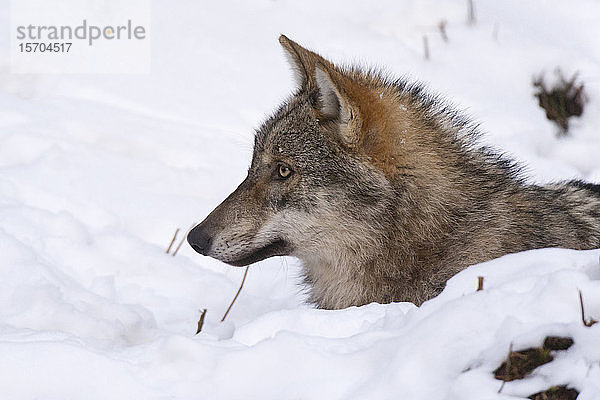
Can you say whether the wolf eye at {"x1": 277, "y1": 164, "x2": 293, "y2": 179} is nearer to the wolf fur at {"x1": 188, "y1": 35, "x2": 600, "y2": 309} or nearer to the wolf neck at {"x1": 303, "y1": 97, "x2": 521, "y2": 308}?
the wolf fur at {"x1": 188, "y1": 35, "x2": 600, "y2": 309}

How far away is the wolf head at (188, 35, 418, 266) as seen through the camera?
430 centimetres

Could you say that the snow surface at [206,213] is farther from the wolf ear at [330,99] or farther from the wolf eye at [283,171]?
the wolf ear at [330,99]

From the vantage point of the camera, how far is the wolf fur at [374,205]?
4.27m

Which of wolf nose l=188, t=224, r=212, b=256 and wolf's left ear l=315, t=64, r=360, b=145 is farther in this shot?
wolf nose l=188, t=224, r=212, b=256

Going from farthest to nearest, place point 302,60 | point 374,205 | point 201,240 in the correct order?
1. point 302,60
2. point 201,240
3. point 374,205

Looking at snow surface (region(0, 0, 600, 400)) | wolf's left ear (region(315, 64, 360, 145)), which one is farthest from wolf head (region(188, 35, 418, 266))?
snow surface (region(0, 0, 600, 400))

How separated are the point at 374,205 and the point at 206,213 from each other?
1.87 meters

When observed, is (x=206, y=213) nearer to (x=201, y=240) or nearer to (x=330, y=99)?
(x=201, y=240)

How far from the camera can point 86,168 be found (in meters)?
6.16

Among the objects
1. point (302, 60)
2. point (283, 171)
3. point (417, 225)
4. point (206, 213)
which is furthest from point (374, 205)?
point (206, 213)

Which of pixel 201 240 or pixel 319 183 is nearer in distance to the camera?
pixel 319 183

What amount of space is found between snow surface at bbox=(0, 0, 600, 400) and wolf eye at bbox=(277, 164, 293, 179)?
0.64 m

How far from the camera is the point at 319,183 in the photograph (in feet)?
14.2

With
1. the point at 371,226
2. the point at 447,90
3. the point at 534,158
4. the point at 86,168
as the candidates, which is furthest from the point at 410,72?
the point at 371,226
